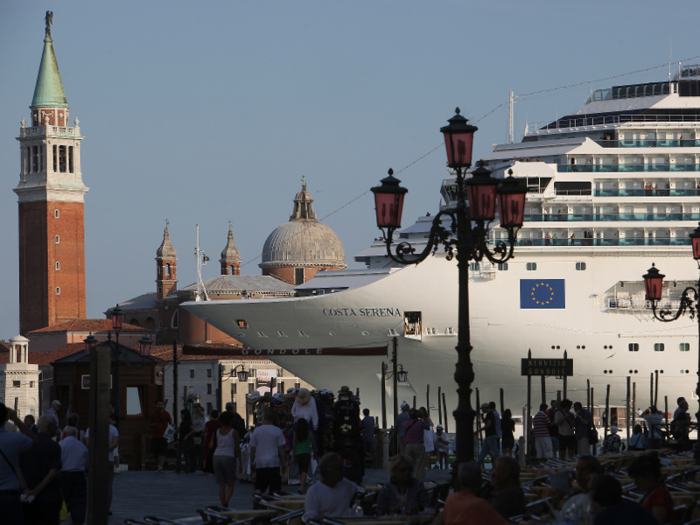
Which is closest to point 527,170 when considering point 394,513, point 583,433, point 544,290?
point 544,290

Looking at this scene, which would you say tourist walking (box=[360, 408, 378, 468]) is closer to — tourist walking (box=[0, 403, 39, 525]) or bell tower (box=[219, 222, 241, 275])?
tourist walking (box=[0, 403, 39, 525])

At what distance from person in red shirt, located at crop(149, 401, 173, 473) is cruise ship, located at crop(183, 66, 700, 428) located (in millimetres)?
16514

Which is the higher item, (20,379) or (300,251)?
(300,251)

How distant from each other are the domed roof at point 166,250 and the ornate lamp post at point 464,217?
87992 mm

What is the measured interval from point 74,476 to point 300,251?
8821 centimetres

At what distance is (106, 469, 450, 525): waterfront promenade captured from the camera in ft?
39.8

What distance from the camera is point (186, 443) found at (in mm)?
18359

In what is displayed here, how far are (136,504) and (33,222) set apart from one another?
70.1 meters

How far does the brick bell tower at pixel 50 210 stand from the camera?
7994 centimetres

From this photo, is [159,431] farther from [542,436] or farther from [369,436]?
[542,436]

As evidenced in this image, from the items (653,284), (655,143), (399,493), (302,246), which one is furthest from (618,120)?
(302,246)

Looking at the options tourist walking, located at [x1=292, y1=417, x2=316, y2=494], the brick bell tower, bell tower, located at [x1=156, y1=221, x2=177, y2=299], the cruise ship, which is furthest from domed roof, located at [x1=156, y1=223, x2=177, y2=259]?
tourist walking, located at [x1=292, y1=417, x2=316, y2=494]

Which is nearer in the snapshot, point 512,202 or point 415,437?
point 512,202

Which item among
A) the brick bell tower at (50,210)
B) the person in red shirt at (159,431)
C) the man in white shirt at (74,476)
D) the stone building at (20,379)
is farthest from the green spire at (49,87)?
the man in white shirt at (74,476)
